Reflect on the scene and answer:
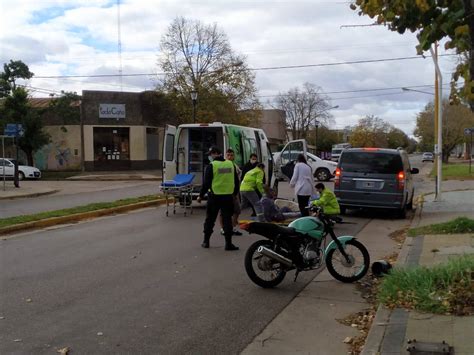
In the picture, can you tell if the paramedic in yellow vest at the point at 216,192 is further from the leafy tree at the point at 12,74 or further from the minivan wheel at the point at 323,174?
the leafy tree at the point at 12,74

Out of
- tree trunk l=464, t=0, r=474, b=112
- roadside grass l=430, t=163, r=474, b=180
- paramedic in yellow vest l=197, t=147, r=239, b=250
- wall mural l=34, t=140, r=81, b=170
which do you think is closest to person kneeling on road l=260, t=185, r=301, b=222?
paramedic in yellow vest l=197, t=147, r=239, b=250

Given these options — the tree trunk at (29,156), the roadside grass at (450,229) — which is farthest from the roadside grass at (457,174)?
the tree trunk at (29,156)

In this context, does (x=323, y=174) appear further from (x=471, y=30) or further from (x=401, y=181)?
(x=471, y=30)

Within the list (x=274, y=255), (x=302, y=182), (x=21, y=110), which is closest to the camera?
(x=274, y=255)

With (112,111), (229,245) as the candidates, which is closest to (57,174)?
(112,111)

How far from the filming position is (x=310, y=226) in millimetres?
7117

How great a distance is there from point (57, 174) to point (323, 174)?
21.4 metres

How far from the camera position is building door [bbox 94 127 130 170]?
43.0 metres

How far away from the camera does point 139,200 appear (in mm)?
17797

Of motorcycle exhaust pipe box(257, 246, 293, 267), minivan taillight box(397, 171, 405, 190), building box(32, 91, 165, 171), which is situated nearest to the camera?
motorcycle exhaust pipe box(257, 246, 293, 267)

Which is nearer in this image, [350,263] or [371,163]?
[350,263]

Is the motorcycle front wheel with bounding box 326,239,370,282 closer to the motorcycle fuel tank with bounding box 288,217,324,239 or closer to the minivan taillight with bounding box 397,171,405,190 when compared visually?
the motorcycle fuel tank with bounding box 288,217,324,239

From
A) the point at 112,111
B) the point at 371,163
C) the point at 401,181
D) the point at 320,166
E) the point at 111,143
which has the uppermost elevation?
the point at 112,111

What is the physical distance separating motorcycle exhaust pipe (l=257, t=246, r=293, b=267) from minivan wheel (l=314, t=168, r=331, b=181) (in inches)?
922
